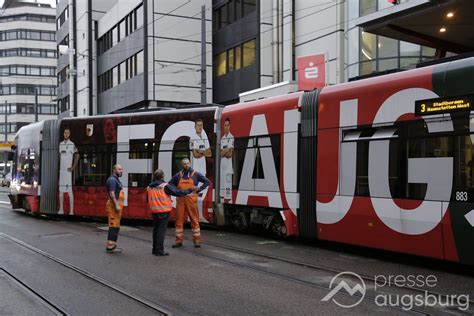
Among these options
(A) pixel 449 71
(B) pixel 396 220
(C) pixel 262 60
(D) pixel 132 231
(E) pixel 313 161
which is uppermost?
(C) pixel 262 60

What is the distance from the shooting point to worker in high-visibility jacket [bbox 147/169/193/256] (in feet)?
31.0

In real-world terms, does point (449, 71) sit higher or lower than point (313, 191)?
higher

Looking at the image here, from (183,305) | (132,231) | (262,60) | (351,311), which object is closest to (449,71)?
(351,311)

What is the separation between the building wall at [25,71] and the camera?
274 feet

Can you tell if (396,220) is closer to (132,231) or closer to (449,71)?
(449,71)

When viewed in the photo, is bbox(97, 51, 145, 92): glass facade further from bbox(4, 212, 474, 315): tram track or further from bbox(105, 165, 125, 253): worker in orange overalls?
bbox(105, 165, 125, 253): worker in orange overalls

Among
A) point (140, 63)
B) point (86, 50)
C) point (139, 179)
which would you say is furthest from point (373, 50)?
point (86, 50)

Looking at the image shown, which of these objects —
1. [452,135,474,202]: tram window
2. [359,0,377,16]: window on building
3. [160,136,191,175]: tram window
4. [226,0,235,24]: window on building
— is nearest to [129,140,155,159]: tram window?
[160,136,191,175]: tram window

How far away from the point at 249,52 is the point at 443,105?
24.0 metres

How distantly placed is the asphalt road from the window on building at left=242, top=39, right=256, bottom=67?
20.6m

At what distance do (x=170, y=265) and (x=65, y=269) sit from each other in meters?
1.64

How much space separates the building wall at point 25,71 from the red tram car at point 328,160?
74.1 m

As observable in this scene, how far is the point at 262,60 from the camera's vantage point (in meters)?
29.3

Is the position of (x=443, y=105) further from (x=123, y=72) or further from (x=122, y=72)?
(x=122, y=72)
